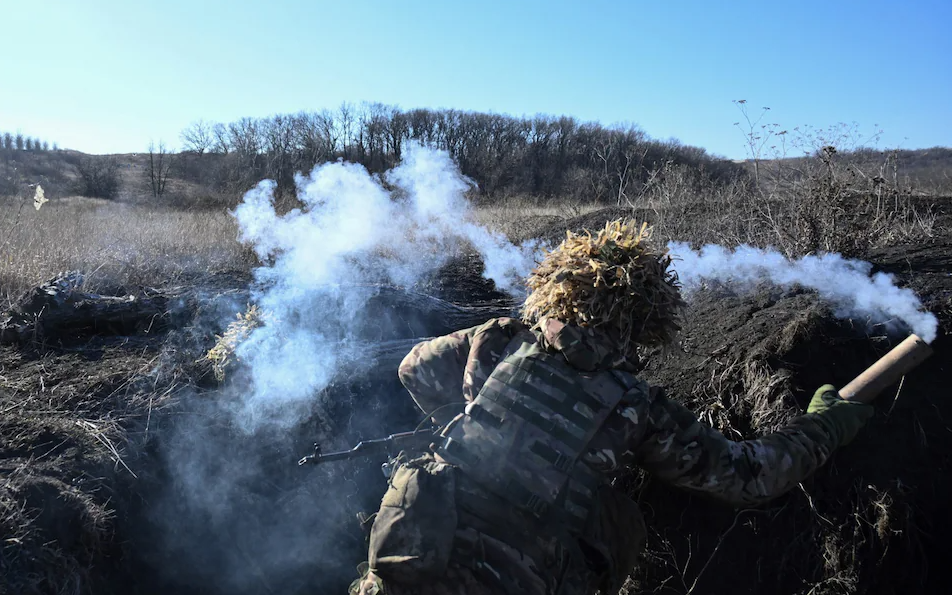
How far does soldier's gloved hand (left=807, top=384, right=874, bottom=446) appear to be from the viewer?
2.62m

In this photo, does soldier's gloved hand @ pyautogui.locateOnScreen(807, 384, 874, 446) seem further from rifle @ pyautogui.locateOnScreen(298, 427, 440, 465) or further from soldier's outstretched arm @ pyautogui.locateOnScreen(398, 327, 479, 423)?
rifle @ pyautogui.locateOnScreen(298, 427, 440, 465)

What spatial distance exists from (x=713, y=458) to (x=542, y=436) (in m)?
0.73

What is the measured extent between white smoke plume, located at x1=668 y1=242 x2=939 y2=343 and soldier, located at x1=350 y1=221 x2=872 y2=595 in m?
0.53

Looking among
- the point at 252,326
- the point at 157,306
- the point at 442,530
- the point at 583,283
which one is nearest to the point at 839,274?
the point at 583,283

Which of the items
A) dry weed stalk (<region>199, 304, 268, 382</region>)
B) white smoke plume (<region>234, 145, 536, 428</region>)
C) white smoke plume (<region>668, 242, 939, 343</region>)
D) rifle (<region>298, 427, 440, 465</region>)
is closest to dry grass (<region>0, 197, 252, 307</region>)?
white smoke plume (<region>234, 145, 536, 428</region>)

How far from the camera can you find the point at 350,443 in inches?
175

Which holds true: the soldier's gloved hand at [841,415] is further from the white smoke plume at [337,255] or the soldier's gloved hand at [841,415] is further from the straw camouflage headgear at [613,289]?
the white smoke plume at [337,255]

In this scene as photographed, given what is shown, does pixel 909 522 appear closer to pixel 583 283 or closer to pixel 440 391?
pixel 583 283

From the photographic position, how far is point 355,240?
8055mm

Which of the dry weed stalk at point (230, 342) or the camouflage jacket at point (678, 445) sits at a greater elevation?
the camouflage jacket at point (678, 445)

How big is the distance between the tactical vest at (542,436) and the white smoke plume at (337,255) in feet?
8.80

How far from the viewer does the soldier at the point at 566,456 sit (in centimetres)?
225

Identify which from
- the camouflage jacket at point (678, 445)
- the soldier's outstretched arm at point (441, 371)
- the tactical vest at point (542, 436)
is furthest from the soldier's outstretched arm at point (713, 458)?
the soldier's outstretched arm at point (441, 371)

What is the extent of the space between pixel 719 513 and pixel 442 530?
161 cm
